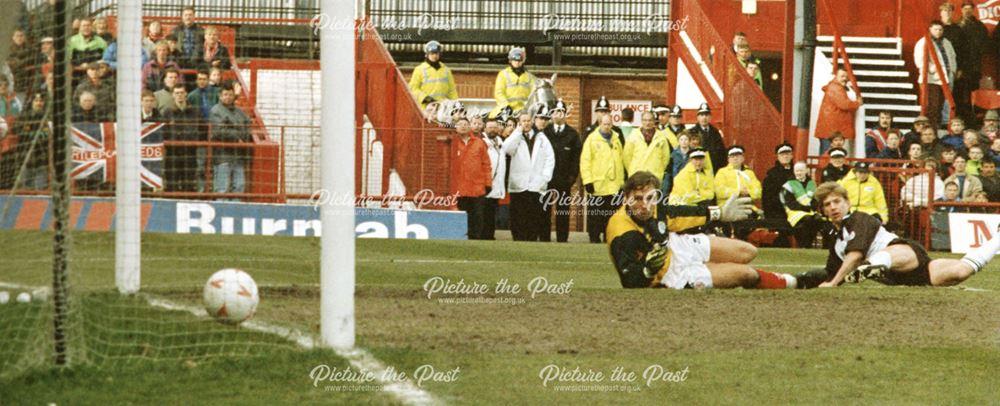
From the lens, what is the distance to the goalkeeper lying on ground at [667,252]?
13172 millimetres

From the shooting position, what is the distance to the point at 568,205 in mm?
21531

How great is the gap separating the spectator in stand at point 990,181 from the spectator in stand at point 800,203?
109 inches

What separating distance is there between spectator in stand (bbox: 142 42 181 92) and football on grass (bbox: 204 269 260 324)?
19.0 ft

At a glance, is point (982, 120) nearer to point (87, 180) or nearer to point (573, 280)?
point (573, 280)

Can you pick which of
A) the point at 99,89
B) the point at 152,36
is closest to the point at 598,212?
the point at 152,36

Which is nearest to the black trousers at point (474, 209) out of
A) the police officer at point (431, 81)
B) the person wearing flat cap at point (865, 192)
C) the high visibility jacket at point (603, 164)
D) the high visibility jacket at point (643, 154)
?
the high visibility jacket at point (603, 164)

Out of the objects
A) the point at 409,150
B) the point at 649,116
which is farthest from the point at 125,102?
the point at 649,116

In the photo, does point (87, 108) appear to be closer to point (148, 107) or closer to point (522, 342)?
point (148, 107)

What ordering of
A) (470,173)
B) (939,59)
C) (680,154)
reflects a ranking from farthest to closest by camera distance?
1. (939,59)
2. (680,154)
3. (470,173)

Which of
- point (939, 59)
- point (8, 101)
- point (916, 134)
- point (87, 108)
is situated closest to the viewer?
point (8, 101)

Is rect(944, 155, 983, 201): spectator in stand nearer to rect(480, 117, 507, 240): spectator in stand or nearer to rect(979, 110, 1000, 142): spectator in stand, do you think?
rect(979, 110, 1000, 142): spectator in stand

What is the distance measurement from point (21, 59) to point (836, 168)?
14.6 m

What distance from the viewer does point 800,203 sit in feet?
69.4

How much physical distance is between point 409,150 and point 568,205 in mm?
2511
